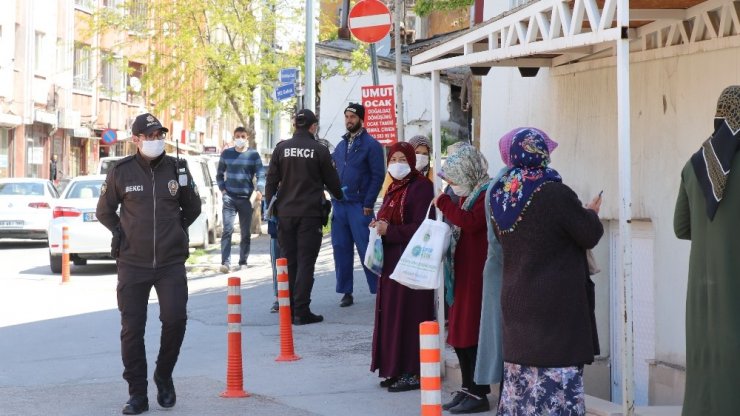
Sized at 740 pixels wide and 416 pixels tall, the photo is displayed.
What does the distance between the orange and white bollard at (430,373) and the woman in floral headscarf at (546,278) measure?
1.05 meters

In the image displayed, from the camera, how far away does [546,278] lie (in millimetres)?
6684

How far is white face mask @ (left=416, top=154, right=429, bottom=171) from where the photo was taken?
11297 mm

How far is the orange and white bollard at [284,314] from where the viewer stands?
36.2 feet

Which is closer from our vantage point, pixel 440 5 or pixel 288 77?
pixel 440 5

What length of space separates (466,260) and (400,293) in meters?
1.10

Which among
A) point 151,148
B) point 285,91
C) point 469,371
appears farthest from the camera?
point 285,91

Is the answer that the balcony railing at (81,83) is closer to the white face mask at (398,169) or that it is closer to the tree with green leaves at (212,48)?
the tree with green leaves at (212,48)

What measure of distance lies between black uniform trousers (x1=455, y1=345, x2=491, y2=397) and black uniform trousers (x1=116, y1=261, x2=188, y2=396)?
1.91 m

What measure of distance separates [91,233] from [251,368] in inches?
386

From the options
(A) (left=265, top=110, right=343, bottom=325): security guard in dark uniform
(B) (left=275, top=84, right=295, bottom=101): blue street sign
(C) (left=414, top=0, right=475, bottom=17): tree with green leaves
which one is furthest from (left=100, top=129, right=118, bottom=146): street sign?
(A) (left=265, top=110, right=343, bottom=325): security guard in dark uniform

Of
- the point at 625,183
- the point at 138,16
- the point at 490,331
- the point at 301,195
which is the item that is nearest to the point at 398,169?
the point at 490,331

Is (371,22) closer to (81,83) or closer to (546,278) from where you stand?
(546,278)

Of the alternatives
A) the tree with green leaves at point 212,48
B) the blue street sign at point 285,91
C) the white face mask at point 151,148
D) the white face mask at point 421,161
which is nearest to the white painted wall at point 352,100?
the tree with green leaves at point 212,48

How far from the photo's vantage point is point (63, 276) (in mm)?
19094
